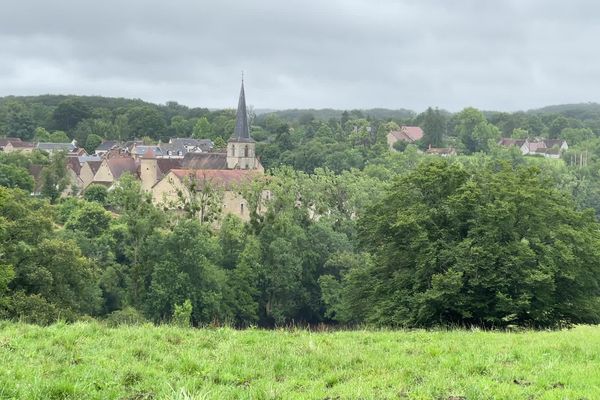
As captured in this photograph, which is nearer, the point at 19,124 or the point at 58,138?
the point at 58,138

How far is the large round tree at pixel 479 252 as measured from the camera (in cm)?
2253

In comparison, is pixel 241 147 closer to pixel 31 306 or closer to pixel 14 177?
pixel 14 177

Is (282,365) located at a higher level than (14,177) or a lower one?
higher

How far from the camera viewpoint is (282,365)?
8.45m

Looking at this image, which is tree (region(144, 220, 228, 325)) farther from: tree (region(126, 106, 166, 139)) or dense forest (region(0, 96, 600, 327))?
tree (region(126, 106, 166, 139))

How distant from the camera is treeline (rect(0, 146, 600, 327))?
23.0m

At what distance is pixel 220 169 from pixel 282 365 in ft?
240

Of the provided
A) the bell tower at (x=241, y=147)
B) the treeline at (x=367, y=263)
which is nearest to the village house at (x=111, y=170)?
the bell tower at (x=241, y=147)

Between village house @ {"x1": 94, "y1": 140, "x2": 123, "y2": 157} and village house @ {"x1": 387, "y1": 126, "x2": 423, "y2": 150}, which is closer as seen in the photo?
village house @ {"x1": 94, "y1": 140, "x2": 123, "y2": 157}

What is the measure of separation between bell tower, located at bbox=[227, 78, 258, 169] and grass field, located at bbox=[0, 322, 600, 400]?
73999 mm

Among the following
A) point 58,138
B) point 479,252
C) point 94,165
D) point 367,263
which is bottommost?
point 367,263

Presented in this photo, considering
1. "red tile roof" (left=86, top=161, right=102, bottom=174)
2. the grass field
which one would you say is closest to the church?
"red tile roof" (left=86, top=161, right=102, bottom=174)

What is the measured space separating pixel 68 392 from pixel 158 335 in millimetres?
3445

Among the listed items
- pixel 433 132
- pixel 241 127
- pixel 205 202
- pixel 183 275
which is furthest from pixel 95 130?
pixel 183 275
